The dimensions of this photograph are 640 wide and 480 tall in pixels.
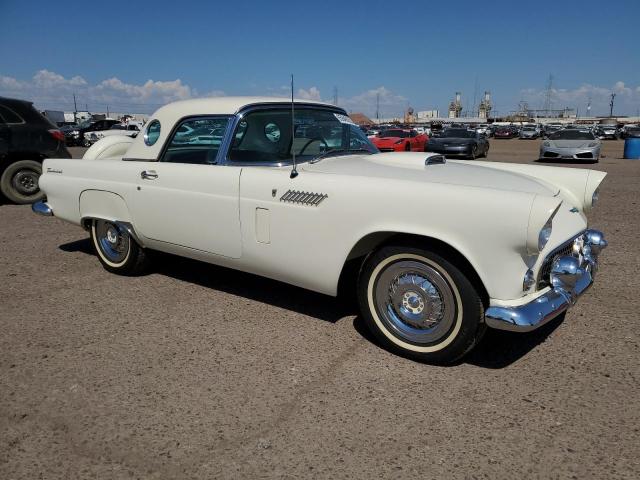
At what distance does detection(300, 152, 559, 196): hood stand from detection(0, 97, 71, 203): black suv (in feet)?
23.0

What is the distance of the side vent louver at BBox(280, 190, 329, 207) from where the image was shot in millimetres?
3146

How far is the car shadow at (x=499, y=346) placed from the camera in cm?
300

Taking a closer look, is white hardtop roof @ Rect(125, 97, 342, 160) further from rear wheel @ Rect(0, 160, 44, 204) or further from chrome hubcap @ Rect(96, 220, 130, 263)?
rear wheel @ Rect(0, 160, 44, 204)

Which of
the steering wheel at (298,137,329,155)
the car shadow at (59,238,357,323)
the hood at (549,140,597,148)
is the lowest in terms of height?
the car shadow at (59,238,357,323)

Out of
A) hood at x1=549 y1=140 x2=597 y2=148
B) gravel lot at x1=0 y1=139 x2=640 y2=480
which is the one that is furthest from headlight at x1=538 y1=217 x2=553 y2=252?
hood at x1=549 y1=140 x2=597 y2=148

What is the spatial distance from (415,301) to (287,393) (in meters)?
0.92

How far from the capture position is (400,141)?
22203 mm

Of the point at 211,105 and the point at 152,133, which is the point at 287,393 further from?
the point at 152,133

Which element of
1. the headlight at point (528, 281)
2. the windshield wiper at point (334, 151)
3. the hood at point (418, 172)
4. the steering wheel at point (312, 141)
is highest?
the steering wheel at point (312, 141)

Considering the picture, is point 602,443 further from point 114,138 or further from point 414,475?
point 114,138

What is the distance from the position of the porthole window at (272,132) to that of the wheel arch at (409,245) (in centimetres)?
113

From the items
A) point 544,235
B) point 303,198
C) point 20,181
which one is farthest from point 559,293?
point 20,181

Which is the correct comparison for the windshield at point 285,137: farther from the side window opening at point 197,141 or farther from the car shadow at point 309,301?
the car shadow at point 309,301

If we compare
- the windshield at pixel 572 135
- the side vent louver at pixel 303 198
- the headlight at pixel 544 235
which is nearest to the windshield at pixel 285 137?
the side vent louver at pixel 303 198
